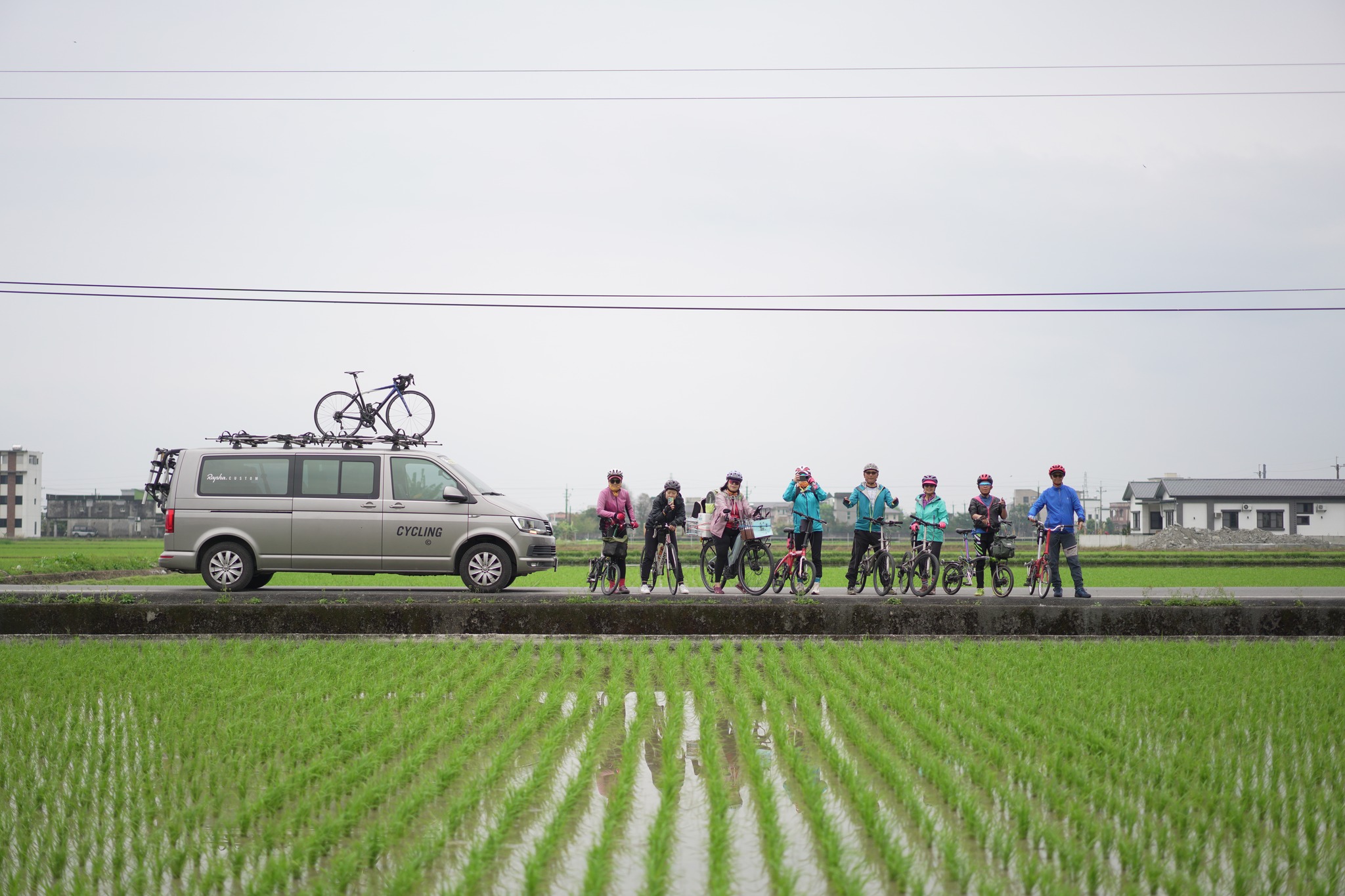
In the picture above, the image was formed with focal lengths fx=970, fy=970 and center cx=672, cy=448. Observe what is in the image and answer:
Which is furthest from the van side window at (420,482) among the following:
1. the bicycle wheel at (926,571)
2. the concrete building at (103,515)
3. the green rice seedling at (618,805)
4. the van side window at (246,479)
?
the concrete building at (103,515)

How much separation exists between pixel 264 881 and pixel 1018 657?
25.2 feet

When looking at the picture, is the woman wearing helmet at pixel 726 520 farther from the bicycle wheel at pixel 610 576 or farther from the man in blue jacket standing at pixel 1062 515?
the man in blue jacket standing at pixel 1062 515

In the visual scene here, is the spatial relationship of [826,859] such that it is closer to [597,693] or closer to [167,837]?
[167,837]

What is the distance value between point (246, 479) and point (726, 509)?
649cm

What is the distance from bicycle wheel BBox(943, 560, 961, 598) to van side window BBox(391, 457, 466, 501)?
6.78 m

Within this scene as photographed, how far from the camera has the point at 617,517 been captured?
12.9 m

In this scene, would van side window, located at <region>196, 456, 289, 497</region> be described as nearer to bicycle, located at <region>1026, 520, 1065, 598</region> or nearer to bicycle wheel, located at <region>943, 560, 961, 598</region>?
bicycle wheel, located at <region>943, 560, 961, 598</region>

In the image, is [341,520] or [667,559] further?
[667,559]

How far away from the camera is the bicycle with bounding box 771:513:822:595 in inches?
500

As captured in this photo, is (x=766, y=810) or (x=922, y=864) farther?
(x=766, y=810)

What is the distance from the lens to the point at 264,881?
3738 millimetres

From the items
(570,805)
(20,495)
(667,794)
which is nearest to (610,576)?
(667,794)

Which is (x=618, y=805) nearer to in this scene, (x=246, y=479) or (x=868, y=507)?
(x=868, y=507)

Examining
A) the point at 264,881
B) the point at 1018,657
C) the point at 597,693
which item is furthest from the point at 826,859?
the point at 1018,657
